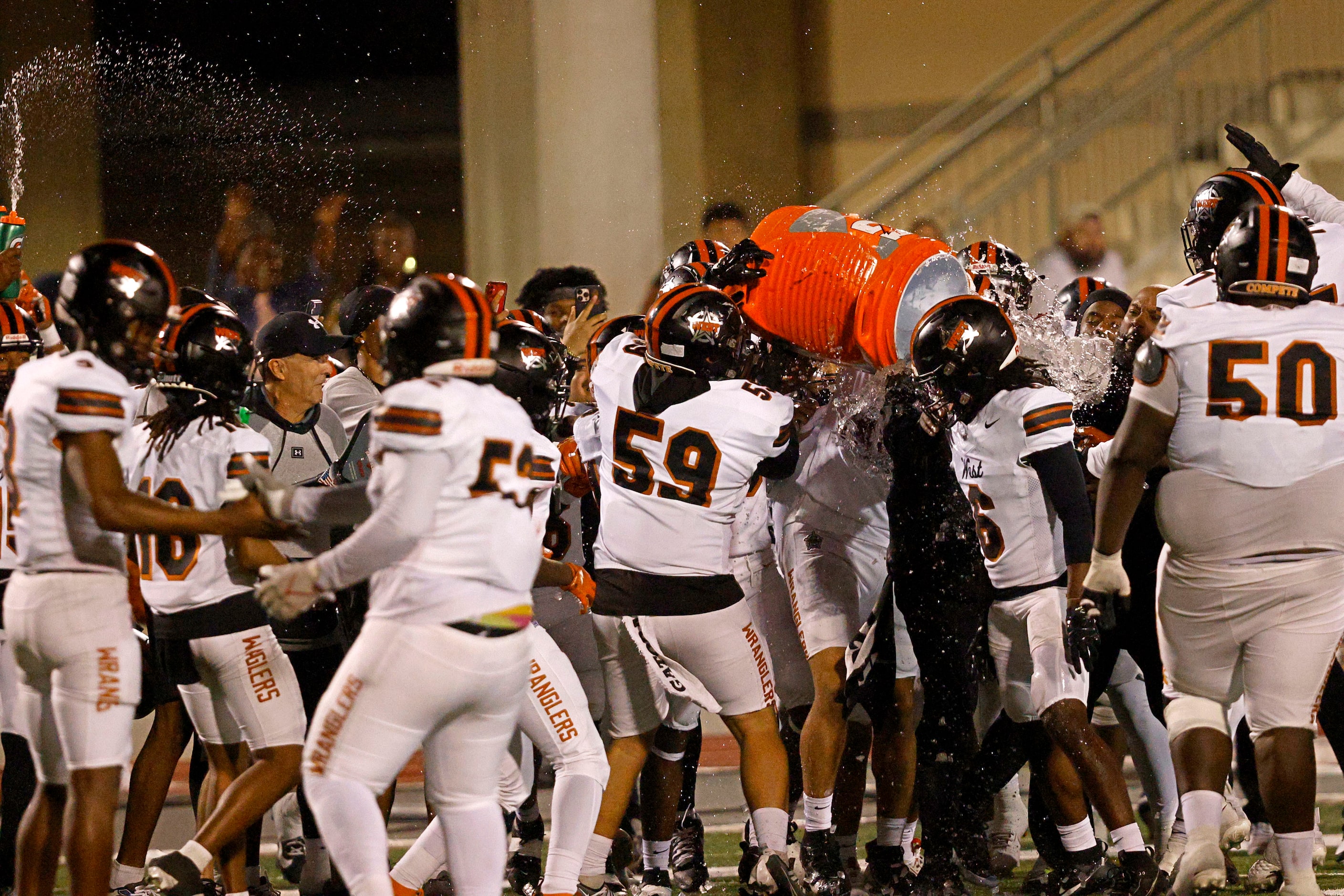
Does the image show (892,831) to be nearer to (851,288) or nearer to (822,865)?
(822,865)

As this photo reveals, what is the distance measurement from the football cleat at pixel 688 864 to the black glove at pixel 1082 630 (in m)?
1.60

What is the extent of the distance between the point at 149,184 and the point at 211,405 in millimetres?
8764

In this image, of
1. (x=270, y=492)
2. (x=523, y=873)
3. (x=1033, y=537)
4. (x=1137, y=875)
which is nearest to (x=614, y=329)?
(x=1033, y=537)

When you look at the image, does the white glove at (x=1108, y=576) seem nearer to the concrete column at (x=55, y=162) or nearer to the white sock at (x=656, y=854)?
the white sock at (x=656, y=854)

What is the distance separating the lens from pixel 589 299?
23.4 feet

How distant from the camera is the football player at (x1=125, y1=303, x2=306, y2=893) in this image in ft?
15.3

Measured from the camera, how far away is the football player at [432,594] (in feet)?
12.0

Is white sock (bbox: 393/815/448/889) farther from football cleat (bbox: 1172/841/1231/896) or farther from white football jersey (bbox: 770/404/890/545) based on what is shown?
football cleat (bbox: 1172/841/1231/896)

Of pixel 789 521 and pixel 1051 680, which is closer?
pixel 1051 680

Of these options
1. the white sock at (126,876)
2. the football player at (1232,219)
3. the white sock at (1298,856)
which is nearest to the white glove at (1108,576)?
the white sock at (1298,856)

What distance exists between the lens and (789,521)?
19.4 ft

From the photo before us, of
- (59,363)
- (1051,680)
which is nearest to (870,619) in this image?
(1051,680)

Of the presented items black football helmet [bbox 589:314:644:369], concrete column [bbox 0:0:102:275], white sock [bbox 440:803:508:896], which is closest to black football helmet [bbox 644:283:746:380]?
black football helmet [bbox 589:314:644:369]

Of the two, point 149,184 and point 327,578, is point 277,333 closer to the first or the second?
point 327,578
